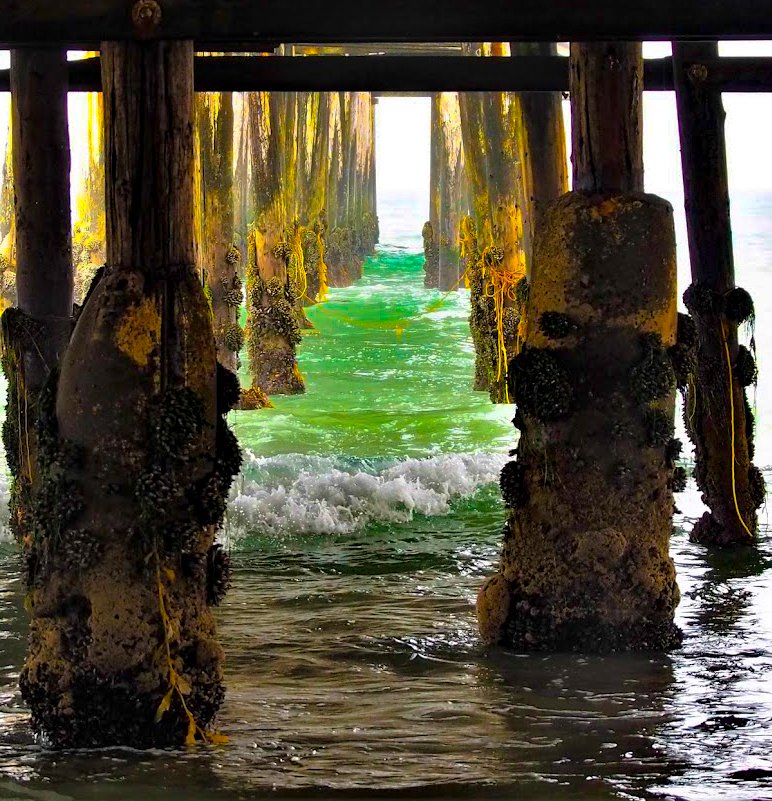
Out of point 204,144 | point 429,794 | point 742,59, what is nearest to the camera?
point 429,794

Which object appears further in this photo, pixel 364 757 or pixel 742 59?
pixel 742 59

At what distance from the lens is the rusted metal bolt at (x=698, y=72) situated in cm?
782

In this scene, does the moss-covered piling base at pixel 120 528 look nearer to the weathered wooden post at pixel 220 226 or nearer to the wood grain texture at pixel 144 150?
the wood grain texture at pixel 144 150

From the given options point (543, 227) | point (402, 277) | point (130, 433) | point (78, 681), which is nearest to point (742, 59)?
point (543, 227)

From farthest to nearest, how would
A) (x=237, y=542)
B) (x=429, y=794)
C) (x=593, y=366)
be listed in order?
(x=237, y=542) < (x=593, y=366) < (x=429, y=794)

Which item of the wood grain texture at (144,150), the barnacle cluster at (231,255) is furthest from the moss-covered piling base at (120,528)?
the barnacle cluster at (231,255)

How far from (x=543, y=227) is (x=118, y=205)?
1845 mm

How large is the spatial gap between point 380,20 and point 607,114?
1068 millimetres

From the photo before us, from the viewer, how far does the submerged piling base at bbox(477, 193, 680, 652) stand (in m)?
5.50

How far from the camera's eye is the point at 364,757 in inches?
179

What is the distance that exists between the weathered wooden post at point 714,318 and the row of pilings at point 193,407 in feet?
0.05

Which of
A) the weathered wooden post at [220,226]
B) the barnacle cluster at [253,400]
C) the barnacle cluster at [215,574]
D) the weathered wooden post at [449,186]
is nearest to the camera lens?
the barnacle cluster at [215,574]

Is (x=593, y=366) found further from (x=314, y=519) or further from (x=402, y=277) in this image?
(x=402, y=277)

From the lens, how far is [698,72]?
782 centimetres
